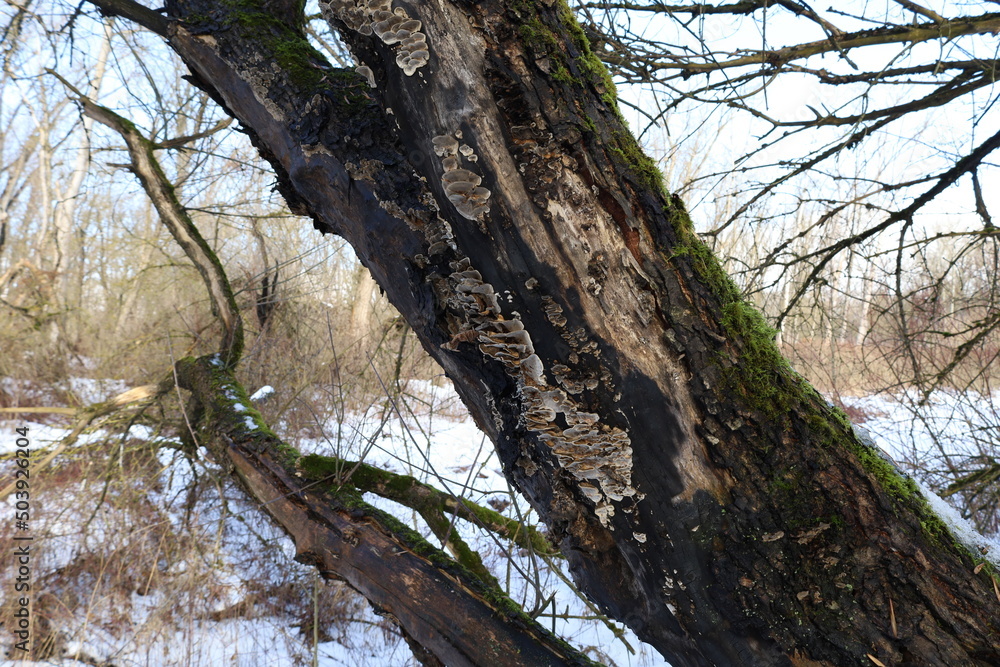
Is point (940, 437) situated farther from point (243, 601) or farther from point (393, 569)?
point (243, 601)

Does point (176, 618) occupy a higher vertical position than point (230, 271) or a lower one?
lower

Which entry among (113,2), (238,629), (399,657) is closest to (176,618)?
(238,629)

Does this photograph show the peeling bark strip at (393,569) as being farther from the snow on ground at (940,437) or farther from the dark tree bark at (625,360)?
the snow on ground at (940,437)

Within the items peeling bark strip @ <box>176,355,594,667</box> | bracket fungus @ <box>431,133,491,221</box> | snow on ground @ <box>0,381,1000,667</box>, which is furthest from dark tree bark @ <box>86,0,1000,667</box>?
snow on ground @ <box>0,381,1000,667</box>

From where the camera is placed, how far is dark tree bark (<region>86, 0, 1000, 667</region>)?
1.06 m

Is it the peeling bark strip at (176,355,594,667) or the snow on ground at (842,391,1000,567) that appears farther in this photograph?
the peeling bark strip at (176,355,594,667)

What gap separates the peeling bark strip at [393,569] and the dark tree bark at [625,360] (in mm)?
587

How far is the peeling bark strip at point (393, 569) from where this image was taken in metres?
1.61

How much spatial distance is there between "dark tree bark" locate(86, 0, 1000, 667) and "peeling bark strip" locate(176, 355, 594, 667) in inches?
23.1

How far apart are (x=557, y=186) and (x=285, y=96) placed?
0.72m

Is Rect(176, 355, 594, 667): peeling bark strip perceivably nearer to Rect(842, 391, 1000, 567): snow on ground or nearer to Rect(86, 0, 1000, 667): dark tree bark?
Rect(86, 0, 1000, 667): dark tree bark

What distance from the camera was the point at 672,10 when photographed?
2615 millimetres

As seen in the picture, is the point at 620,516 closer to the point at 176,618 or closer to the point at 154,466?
the point at 176,618

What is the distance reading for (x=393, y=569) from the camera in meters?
1.86
